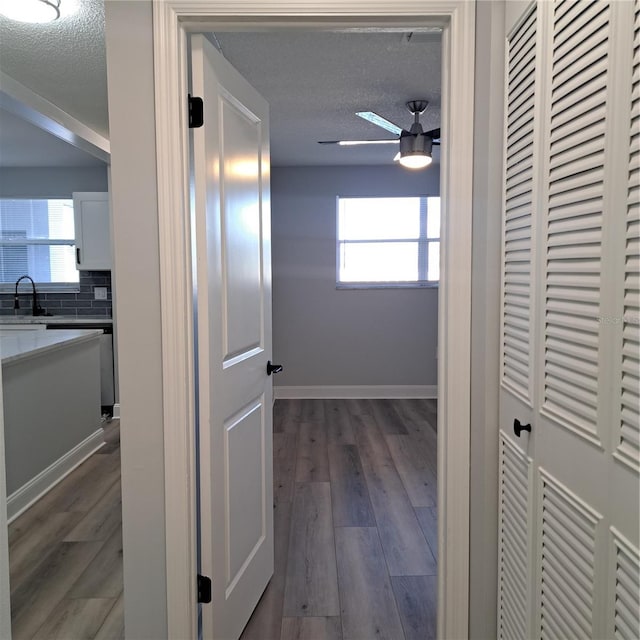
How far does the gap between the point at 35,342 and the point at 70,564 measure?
5.00 feet

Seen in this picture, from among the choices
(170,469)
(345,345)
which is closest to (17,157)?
(345,345)

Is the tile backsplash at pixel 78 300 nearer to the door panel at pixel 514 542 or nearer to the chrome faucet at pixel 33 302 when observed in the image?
the chrome faucet at pixel 33 302

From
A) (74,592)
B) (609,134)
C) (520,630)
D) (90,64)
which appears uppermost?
(90,64)

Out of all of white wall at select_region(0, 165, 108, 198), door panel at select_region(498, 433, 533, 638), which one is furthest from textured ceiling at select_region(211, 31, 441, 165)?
white wall at select_region(0, 165, 108, 198)

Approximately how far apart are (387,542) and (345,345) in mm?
3050

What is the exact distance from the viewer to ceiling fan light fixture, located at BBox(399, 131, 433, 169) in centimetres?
317

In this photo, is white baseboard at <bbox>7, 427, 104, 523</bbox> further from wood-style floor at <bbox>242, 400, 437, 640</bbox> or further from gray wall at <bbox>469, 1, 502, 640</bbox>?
gray wall at <bbox>469, 1, 502, 640</bbox>

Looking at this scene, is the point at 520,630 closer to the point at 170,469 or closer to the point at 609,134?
the point at 170,469

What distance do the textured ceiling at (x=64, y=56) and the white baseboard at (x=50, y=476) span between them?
2390 mm

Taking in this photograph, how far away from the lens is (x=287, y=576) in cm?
224

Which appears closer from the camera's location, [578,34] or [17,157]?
[578,34]

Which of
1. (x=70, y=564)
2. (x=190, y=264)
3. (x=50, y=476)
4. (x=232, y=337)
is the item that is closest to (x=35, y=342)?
(x=50, y=476)

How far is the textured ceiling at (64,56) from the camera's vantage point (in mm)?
2229

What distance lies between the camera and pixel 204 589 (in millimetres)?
1625
